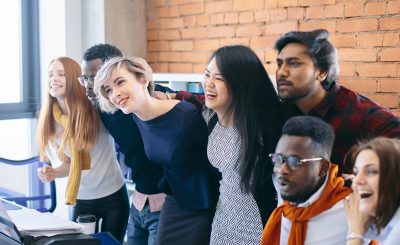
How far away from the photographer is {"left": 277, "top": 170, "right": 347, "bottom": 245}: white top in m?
1.42

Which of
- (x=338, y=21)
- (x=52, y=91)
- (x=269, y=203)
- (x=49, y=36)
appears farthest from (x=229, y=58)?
(x=49, y=36)

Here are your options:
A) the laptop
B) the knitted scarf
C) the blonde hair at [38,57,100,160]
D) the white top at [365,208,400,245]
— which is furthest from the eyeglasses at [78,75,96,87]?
the white top at [365,208,400,245]

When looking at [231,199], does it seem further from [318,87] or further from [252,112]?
[318,87]

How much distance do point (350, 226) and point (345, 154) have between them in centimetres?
27

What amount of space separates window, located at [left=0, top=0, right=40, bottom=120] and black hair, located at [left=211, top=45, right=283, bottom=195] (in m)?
2.94

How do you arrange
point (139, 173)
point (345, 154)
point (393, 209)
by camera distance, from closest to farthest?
point (393, 209) → point (345, 154) → point (139, 173)

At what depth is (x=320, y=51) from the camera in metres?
1.75

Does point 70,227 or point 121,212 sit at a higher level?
point 70,227

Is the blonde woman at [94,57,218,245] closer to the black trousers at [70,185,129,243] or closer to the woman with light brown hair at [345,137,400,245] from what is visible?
the black trousers at [70,185,129,243]

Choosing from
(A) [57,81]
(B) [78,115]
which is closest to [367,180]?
→ (B) [78,115]

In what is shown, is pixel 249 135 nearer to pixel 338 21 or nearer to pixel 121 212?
pixel 121 212

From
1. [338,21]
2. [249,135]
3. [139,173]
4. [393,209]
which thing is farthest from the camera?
[338,21]

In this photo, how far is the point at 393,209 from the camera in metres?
1.23

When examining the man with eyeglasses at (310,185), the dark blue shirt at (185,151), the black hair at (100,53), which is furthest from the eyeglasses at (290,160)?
the black hair at (100,53)
